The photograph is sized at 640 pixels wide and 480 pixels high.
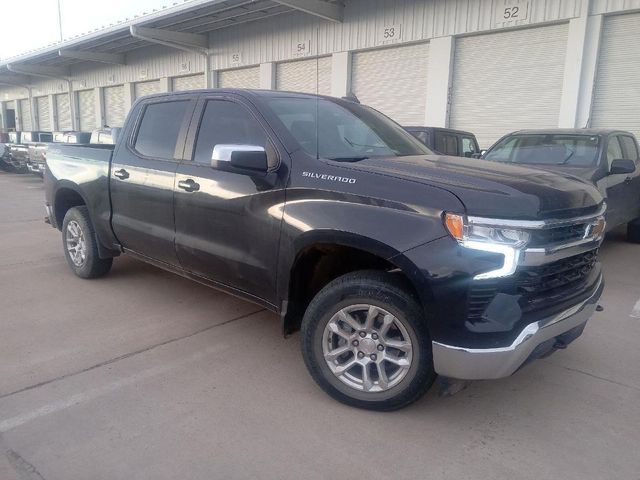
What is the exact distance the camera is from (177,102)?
4.52 meters

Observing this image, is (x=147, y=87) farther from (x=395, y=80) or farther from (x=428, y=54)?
(x=428, y=54)

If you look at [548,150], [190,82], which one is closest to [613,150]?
[548,150]

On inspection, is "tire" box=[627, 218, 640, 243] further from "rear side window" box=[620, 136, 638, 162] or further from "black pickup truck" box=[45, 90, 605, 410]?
"black pickup truck" box=[45, 90, 605, 410]

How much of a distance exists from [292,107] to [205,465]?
2.48 metres

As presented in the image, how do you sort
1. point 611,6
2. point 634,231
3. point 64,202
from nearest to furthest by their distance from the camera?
point 64,202 < point 634,231 < point 611,6

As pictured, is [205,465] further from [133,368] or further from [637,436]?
[637,436]

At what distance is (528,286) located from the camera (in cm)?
275

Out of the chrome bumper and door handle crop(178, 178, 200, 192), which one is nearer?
the chrome bumper

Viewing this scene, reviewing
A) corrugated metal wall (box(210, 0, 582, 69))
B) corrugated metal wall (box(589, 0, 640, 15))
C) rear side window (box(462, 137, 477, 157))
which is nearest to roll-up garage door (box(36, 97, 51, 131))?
corrugated metal wall (box(210, 0, 582, 69))

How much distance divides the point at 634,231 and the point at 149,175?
7324 millimetres

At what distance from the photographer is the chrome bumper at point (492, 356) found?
2672mm

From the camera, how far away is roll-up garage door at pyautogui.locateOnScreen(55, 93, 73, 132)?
108ft

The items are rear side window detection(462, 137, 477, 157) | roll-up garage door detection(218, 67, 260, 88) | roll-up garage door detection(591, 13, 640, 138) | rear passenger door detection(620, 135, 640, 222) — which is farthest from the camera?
roll-up garage door detection(218, 67, 260, 88)

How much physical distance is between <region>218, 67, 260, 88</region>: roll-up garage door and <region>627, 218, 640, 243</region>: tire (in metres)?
14.0
